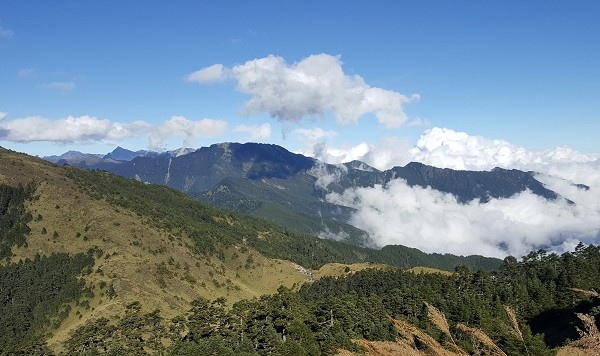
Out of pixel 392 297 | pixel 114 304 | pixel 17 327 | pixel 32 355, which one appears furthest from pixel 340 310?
pixel 17 327

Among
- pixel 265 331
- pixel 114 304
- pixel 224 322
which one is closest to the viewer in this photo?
pixel 265 331

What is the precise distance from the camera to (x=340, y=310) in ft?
428

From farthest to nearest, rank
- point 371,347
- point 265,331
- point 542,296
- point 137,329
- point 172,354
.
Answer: point 542,296, point 137,329, point 265,331, point 172,354, point 371,347

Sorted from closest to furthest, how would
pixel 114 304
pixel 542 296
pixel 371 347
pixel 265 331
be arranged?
1. pixel 371 347
2. pixel 265 331
3. pixel 542 296
4. pixel 114 304

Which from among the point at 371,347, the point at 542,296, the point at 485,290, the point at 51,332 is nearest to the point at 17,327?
the point at 51,332

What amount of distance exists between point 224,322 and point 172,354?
22.0 m

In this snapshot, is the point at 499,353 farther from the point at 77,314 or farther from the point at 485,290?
the point at 77,314

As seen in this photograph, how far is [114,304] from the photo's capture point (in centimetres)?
17888

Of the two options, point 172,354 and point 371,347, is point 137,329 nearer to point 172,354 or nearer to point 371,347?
point 172,354

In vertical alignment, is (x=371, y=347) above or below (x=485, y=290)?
above

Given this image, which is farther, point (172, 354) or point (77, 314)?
point (77, 314)

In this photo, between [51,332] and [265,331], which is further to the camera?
[51,332]

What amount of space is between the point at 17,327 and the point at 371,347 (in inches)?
8524

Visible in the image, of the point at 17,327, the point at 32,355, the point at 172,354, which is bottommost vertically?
the point at 17,327
